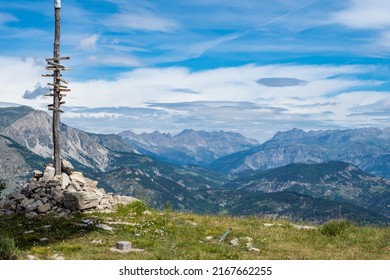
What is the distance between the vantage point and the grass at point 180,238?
18.6 meters

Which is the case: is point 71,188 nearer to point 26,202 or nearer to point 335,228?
point 26,202

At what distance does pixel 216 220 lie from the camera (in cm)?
2988

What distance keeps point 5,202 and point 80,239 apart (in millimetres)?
12814

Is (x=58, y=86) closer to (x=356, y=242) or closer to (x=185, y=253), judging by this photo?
(x=185, y=253)

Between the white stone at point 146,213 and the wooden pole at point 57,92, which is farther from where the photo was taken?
the wooden pole at point 57,92

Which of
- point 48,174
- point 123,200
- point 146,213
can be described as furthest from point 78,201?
point 48,174

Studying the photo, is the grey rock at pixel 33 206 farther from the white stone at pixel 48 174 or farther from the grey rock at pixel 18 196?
the white stone at pixel 48 174

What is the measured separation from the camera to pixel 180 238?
2255 cm

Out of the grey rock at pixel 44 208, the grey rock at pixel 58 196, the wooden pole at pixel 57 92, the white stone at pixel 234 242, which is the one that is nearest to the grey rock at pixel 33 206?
the grey rock at pixel 44 208

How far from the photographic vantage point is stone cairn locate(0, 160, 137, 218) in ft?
96.0

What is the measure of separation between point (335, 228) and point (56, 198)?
1866cm

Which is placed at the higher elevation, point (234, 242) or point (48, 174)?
point (48, 174)

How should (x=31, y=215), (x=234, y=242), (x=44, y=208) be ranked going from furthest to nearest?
(x=44, y=208), (x=31, y=215), (x=234, y=242)
